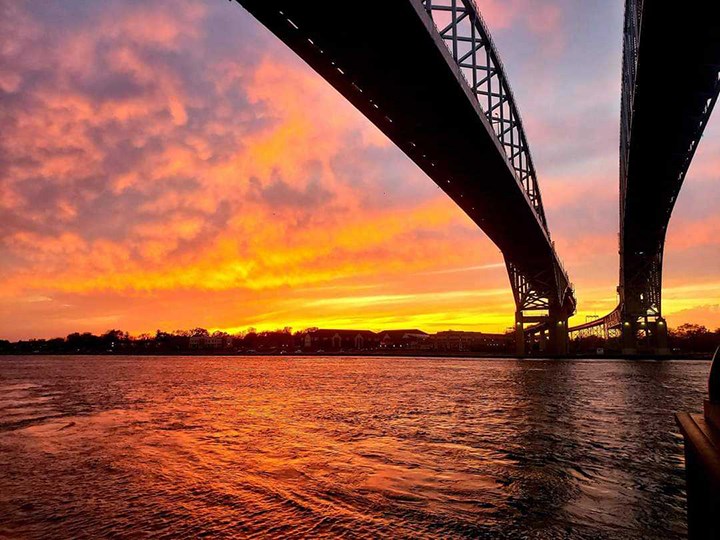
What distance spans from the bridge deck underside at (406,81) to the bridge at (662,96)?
704 centimetres

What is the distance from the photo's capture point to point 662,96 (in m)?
22.9

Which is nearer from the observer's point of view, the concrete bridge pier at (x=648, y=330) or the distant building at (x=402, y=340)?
the concrete bridge pier at (x=648, y=330)

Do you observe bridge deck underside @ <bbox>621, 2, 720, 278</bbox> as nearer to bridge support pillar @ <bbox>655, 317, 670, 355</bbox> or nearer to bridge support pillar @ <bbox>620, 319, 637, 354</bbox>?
bridge support pillar @ <bbox>620, 319, 637, 354</bbox>

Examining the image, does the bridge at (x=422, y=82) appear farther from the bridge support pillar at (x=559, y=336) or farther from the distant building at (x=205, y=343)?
the distant building at (x=205, y=343)

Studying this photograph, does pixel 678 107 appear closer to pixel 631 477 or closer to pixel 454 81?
pixel 454 81

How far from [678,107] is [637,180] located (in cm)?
1232

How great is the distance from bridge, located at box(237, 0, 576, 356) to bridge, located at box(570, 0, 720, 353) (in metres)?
7.01

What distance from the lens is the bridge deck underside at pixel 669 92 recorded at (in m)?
17.6

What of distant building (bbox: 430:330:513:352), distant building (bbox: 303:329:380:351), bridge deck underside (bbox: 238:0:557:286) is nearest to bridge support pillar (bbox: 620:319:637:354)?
bridge deck underside (bbox: 238:0:557:286)

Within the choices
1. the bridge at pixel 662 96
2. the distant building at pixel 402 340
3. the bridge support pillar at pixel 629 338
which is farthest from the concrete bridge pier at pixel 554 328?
the distant building at pixel 402 340

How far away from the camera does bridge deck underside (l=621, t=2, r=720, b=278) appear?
1758 cm

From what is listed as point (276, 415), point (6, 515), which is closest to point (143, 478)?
point (6, 515)

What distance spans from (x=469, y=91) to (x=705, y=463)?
23764 mm

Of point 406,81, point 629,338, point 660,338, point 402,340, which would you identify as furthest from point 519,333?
point 402,340
